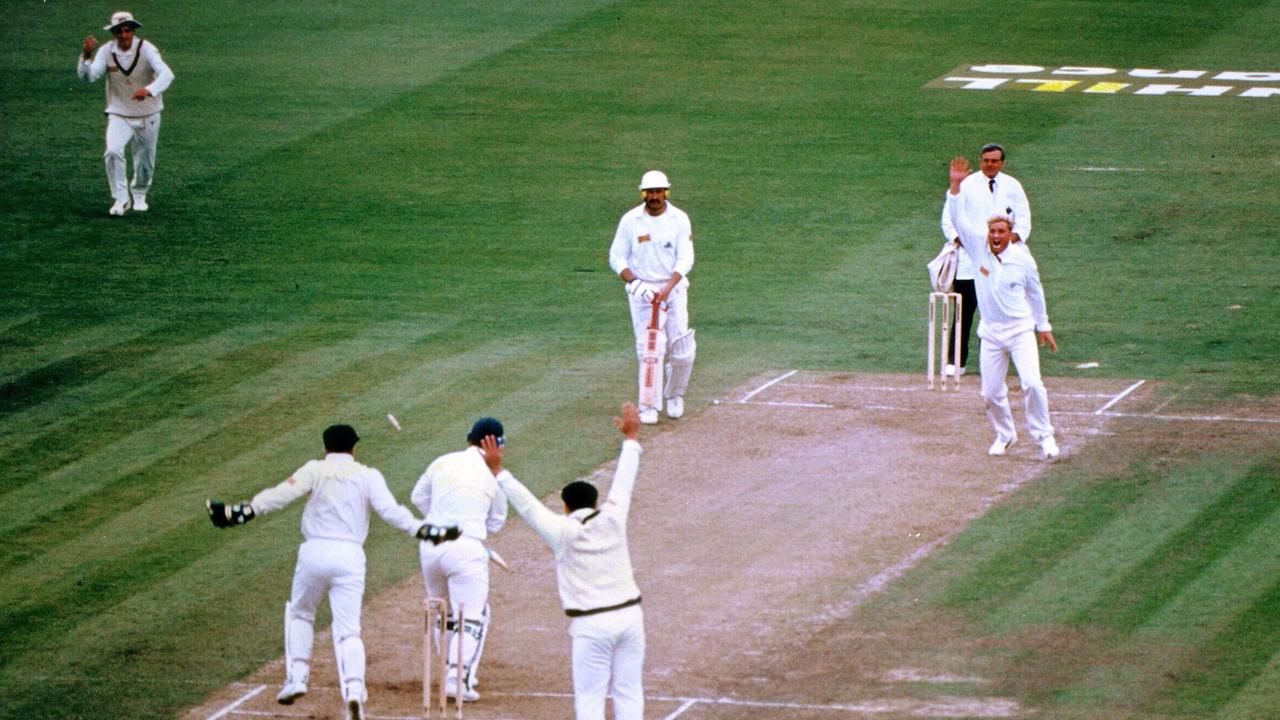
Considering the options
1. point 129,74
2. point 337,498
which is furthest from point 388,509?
point 129,74

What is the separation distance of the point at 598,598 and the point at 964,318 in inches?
403

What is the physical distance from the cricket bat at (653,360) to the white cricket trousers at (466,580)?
6053mm

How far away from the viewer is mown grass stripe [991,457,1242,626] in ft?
52.3

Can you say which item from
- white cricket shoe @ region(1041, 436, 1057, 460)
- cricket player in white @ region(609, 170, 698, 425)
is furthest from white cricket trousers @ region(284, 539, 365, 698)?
white cricket shoe @ region(1041, 436, 1057, 460)

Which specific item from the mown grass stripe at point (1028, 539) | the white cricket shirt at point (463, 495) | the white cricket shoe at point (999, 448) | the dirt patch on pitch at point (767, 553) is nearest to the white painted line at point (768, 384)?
the dirt patch on pitch at point (767, 553)

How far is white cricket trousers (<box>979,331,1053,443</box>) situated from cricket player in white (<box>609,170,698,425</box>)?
2.97m

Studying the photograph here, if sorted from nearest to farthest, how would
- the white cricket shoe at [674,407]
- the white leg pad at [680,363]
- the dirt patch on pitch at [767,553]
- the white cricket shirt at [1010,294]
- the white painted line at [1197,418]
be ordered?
the dirt patch on pitch at [767,553] < the white cricket shirt at [1010,294] < the white painted line at [1197,418] < the white leg pad at [680,363] < the white cricket shoe at [674,407]

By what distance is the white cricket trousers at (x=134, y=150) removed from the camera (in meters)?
27.7

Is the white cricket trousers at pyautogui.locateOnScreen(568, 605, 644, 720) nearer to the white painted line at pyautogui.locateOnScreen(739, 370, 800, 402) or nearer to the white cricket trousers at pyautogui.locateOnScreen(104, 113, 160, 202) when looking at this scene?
the white painted line at pyautogui.locateOnScreen(739, 370, 800, 402)

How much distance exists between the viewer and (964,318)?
22.4m

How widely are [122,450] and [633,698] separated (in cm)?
868

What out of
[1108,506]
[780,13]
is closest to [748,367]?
[1108,506]

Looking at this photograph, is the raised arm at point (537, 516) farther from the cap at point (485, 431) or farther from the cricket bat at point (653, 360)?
the cricket bat at point (653, 360)

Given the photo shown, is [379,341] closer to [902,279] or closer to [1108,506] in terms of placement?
[902,279]
